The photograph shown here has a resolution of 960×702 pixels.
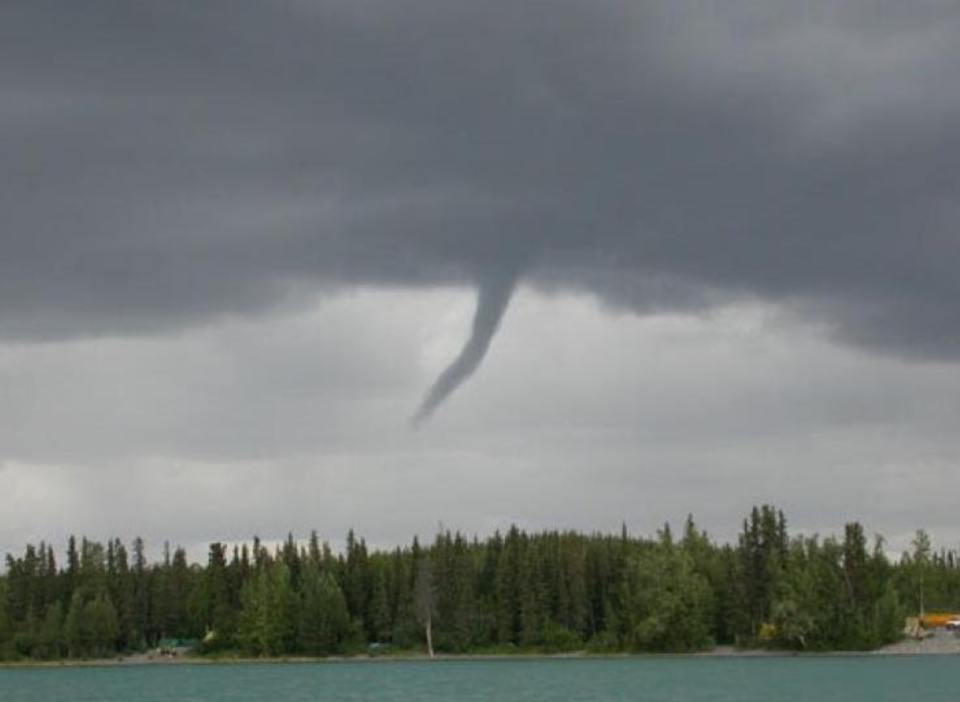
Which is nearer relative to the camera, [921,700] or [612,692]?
[921,700]

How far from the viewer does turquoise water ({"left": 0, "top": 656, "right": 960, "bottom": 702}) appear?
122562 millimetres

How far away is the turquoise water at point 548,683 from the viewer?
123 meters

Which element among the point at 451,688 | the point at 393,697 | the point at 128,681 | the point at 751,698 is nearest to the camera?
the point at 751,698

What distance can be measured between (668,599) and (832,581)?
69.2 ft

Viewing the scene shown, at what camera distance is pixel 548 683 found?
148 m

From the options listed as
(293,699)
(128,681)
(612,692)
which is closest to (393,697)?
(293,699)

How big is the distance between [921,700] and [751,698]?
1405 centimetres

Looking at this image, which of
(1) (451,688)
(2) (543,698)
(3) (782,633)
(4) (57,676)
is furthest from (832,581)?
(4) (57,676)

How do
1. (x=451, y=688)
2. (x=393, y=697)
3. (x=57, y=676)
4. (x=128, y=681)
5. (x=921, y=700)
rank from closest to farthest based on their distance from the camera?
(x=921, y=700) → (x=393, y=697) → (x=451, y=688) → (x=128, y=681) → (x=57, y=676)

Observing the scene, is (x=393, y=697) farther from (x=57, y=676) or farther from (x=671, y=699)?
(x=57, y=676)

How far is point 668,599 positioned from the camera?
199 m

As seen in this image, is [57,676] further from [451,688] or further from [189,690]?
[451,688]

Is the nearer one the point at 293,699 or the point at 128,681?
the point at 293,699

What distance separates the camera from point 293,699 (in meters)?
124
